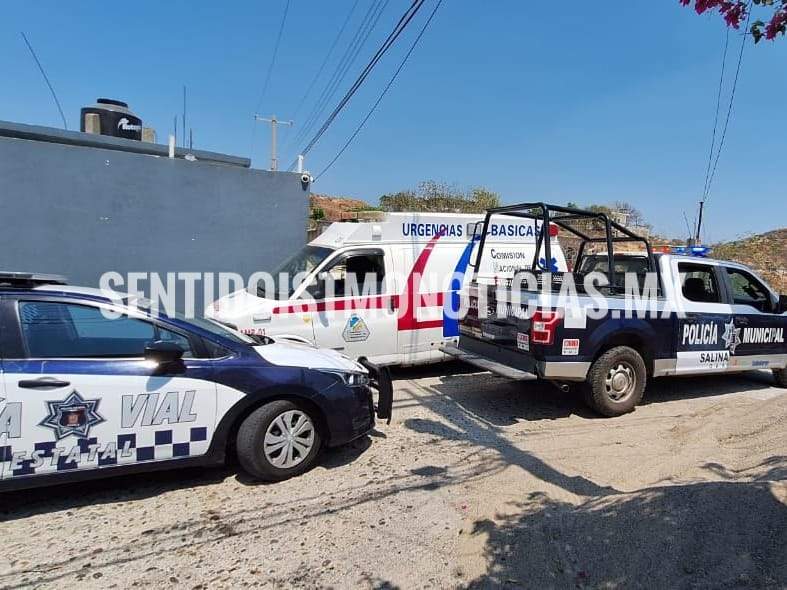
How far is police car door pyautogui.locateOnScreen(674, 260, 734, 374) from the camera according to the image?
261 inches

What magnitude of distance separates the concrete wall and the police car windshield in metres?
3.34

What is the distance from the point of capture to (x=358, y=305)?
23.3ft

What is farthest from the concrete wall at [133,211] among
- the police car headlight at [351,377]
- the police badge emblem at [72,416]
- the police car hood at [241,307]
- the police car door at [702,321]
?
the police car door at [702,321]

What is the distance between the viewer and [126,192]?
31.7ft

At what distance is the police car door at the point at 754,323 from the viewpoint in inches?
279

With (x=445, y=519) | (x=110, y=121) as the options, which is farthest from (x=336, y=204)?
(x=445, y=519)

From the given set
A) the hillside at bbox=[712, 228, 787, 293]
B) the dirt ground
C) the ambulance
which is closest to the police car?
the dirt ground

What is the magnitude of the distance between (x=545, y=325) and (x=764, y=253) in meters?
17.1

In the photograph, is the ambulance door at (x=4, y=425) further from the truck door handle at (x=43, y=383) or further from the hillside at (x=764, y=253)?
the hillside at (x=764, y=253)

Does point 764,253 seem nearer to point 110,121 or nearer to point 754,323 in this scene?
point 754,323

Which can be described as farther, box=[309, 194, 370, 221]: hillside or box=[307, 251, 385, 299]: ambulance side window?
box=[309, 194, 370, 221]: hillside

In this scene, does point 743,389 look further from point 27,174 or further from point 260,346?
point 27,174

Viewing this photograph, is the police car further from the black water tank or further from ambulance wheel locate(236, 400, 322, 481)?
the black water tank

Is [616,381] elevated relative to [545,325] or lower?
lower
